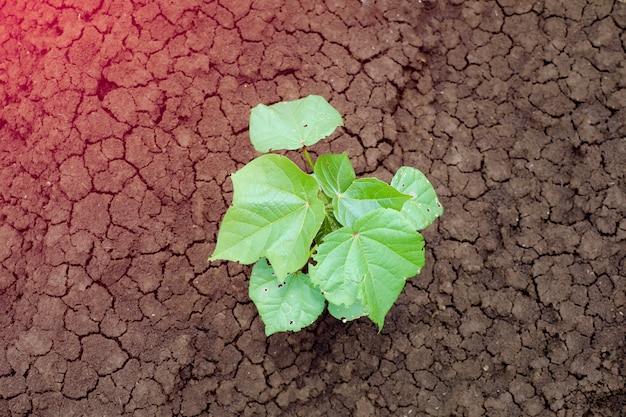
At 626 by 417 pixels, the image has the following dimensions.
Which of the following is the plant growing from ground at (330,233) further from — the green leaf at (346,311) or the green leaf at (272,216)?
the green leaf at (346,311)

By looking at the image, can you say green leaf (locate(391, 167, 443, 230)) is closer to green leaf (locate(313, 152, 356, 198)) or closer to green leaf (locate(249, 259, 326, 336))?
green leaf (locate(313, 152, 356, 198))

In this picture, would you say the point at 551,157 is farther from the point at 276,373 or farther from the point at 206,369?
the point at 206,369

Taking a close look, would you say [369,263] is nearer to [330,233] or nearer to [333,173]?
[330,233]

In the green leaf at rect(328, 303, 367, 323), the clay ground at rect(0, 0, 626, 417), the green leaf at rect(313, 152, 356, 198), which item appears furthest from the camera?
the clay ground at rect(0, 0, 626, 417)

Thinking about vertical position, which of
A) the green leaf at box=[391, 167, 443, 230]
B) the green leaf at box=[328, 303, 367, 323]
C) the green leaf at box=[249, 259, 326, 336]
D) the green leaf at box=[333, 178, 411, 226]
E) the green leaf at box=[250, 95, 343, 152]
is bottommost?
the green leaf at box=[328, 303, 367, 323]

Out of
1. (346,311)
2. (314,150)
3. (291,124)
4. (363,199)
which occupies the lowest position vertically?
(346,311)

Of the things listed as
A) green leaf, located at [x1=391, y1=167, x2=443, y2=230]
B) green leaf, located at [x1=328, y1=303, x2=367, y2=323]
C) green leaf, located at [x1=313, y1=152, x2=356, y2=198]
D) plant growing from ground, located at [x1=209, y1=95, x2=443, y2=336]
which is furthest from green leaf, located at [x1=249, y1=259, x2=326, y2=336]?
green leaf, located at [x1=391, y1=167, x2=443, y2=230]

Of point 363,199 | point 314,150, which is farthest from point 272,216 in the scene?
point 314,150
